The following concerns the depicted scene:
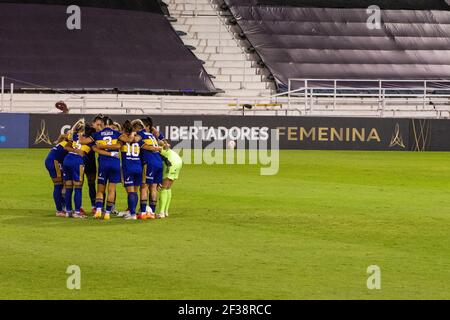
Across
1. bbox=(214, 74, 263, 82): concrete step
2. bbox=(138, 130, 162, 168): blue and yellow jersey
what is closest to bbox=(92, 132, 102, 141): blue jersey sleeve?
bbox=(138, 130, 162, 168): blue and yellow jersey

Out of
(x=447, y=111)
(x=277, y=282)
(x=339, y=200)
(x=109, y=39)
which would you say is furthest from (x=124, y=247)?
(x=109, y=39)

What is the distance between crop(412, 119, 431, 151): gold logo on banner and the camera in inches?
1754

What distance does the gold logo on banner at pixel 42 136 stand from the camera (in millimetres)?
41844

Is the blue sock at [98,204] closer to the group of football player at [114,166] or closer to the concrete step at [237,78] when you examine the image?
the group of football player at [114,166]

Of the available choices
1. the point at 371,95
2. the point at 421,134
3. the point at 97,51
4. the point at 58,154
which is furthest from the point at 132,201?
the point at 97,51

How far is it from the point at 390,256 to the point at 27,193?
11.0 m

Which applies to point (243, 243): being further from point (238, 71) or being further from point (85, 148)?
point (238, 71)

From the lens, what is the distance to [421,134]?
4481 cm

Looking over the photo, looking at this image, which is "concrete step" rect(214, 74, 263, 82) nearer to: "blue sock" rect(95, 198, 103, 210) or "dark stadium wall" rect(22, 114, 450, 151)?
"dark stadium wall" rect(22, 114, 450, 151)

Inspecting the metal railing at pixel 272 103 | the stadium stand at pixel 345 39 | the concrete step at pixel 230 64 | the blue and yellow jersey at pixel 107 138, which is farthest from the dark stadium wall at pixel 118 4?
the blue and yellow jersey at pixel 107 138

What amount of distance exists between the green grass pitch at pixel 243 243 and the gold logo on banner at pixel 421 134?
1557 centimetres

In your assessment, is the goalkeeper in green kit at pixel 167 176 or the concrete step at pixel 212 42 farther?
the concrete step at pixel 212 42

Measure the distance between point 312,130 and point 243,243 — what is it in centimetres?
2699

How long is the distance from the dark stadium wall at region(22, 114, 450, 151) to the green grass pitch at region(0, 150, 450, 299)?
12.8m
